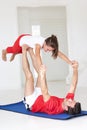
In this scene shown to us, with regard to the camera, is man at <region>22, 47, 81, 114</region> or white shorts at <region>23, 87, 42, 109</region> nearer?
man at <region>22, 47, 81, 114</region>

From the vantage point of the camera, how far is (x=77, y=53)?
8.15m

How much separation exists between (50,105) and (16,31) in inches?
181

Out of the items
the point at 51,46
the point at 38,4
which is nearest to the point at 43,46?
the point at 51,46

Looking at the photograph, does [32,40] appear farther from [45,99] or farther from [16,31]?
[16,31]

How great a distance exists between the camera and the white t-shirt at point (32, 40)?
405 centimetres

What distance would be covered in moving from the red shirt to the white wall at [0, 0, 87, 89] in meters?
4.13

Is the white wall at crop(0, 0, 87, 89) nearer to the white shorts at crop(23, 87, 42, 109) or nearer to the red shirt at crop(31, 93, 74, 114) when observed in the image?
the white shorts at crop(23, 87, 42, 109)

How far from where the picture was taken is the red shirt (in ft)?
12.2

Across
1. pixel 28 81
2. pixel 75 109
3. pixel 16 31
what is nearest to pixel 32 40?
pixel 28 81

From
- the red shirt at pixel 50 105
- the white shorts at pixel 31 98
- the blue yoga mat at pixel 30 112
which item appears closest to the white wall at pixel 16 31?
the blue yoga mat at pixel 30 112

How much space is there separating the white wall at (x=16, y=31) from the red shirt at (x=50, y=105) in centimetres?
413

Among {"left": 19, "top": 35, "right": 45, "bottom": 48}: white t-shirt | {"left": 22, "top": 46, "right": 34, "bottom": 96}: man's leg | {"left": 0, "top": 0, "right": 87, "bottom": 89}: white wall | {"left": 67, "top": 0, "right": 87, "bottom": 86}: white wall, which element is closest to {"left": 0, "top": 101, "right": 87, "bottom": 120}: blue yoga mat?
{"left": 22, "top": 46, "right": 34, "bottom": 96}: man's leg

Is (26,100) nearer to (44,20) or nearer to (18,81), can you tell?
(18,81)

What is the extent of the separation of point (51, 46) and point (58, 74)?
5567 mm
